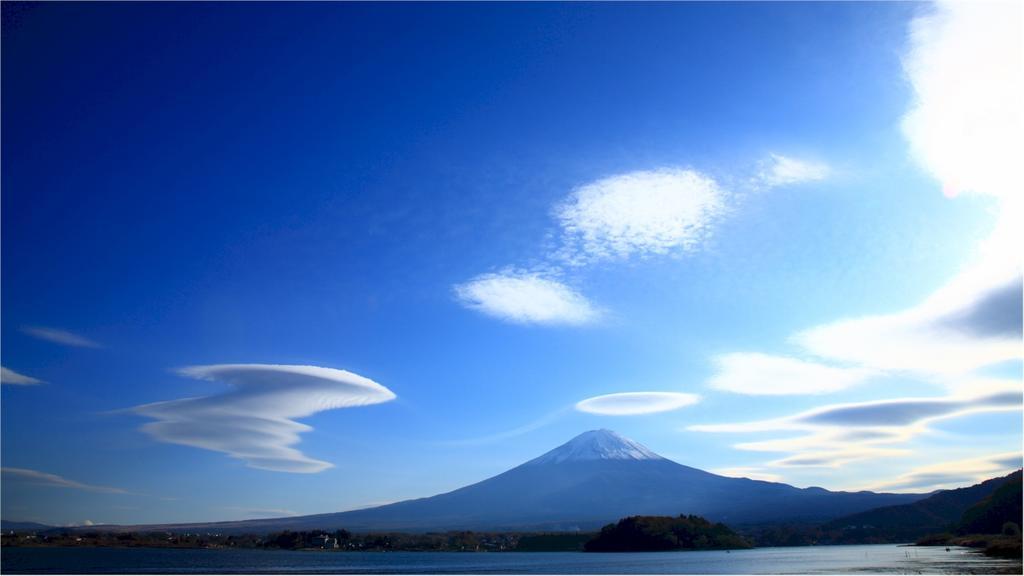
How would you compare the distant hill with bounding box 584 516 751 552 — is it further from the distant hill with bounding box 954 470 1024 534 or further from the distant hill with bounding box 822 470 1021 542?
the distant hill with bounding box 954 470 1024 534

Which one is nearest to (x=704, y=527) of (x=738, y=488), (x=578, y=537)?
(x=578, y=537)

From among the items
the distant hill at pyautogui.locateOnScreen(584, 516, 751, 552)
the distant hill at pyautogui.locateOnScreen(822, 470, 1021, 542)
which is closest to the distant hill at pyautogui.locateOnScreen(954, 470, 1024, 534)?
the distant hill at pyautogui.locateOnScreen(822, 470, 1021, 542)

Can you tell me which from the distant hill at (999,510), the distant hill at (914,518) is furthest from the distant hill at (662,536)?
the distant hill at (999,510)

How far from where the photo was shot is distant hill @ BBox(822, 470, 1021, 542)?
336ft

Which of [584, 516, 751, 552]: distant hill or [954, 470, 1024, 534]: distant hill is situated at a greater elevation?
[954, 470, 1024, 534]: distant hill

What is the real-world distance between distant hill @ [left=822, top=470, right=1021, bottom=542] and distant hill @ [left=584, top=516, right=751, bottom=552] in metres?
23.3

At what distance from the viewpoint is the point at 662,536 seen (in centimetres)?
9450

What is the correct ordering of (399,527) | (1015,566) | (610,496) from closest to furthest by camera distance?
1. (1015,566)
2. (399,527)
3. (610,496)

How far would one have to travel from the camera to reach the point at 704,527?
9981cm

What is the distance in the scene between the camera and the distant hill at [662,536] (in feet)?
310

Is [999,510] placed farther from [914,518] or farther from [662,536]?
[914,518]

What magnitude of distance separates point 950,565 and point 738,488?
6173 inches

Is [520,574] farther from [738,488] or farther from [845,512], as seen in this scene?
[738,488]

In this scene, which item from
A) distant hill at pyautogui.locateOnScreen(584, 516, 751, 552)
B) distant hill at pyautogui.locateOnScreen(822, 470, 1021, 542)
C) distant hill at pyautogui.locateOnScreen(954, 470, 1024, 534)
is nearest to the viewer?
distant hill at pyautogui.locateOnScreen(954, 470, 1024, 534)
